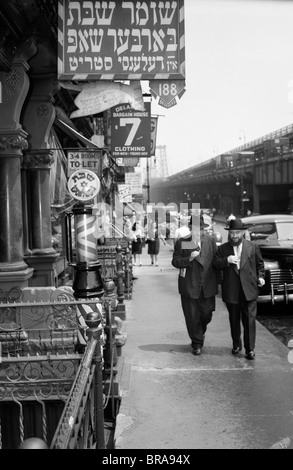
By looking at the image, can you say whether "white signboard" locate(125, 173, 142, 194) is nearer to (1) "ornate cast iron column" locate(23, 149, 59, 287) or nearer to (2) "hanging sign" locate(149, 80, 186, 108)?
(1) "ornate cast iron column" locate(23, 149, 59, 287)

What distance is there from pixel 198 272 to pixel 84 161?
5055 mm

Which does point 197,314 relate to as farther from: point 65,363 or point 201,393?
point 65,363

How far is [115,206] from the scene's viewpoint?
32.4m

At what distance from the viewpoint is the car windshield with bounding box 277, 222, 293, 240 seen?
41.4ft

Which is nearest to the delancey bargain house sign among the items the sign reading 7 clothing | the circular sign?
the circular sign

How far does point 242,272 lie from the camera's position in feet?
23.4

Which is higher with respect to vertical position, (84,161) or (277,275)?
(84,161)

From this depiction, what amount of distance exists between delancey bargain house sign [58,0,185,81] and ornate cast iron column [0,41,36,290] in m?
1.04

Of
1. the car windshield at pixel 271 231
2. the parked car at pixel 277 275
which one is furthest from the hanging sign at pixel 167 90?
the car windshield at pixel 271 231

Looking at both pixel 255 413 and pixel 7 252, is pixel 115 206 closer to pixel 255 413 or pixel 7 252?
pixel 7 252

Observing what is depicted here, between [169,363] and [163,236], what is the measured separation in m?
26.6

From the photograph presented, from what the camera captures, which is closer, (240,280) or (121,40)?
(121,40)

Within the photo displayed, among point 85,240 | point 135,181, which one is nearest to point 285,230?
point 85,240
